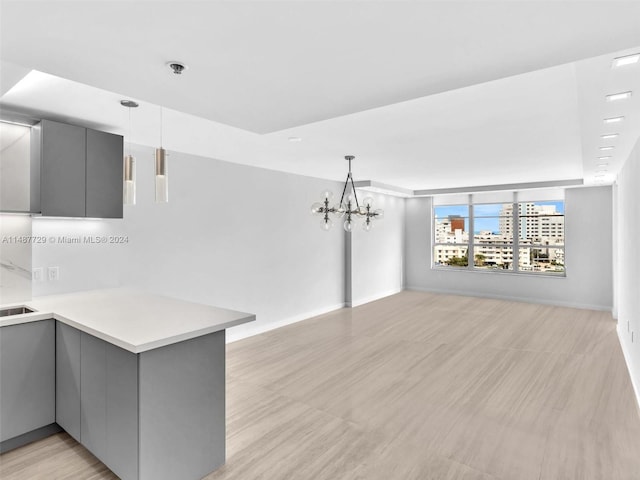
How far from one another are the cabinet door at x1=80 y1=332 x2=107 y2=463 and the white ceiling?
5.21 ft

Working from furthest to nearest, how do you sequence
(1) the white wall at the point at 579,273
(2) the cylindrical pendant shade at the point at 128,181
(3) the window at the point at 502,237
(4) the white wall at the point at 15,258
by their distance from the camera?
(3) the window at the point at 502,237
(1) the white wall at the point at 579,273
(4) the white wall at the point at 15,258
(2) the cylindrical pendant shade at the point at 128,181

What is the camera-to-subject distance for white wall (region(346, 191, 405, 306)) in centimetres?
762

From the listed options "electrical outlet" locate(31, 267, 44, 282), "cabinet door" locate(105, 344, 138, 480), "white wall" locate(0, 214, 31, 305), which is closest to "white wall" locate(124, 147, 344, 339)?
"electrical outlet" locate(31, 267, 44, 282)

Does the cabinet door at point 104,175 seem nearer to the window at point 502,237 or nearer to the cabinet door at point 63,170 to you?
the cabinet door at point 63,170

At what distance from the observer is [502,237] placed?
8625 millimetres

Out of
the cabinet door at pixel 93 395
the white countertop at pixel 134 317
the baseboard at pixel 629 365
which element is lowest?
the baseboard at pixel 629 365

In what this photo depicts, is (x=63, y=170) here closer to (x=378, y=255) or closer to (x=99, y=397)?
(x=99, y=397)

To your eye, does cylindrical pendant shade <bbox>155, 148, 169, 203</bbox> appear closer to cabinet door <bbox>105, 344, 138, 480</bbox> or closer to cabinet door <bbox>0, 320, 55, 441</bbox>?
cabinet door <bbox>105, 344, 138, 480</bbox>

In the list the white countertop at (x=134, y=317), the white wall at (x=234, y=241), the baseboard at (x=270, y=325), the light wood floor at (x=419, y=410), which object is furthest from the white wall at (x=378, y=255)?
the white countertop at (x=134, y=317)

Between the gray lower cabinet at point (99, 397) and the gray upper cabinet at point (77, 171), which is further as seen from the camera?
the gray upper cabinet at point (77, 171)

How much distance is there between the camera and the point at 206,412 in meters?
2.38

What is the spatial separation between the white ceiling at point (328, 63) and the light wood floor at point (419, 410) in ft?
7.58

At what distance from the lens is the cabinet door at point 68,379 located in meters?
2.57

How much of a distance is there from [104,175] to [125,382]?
2130 millimetres
